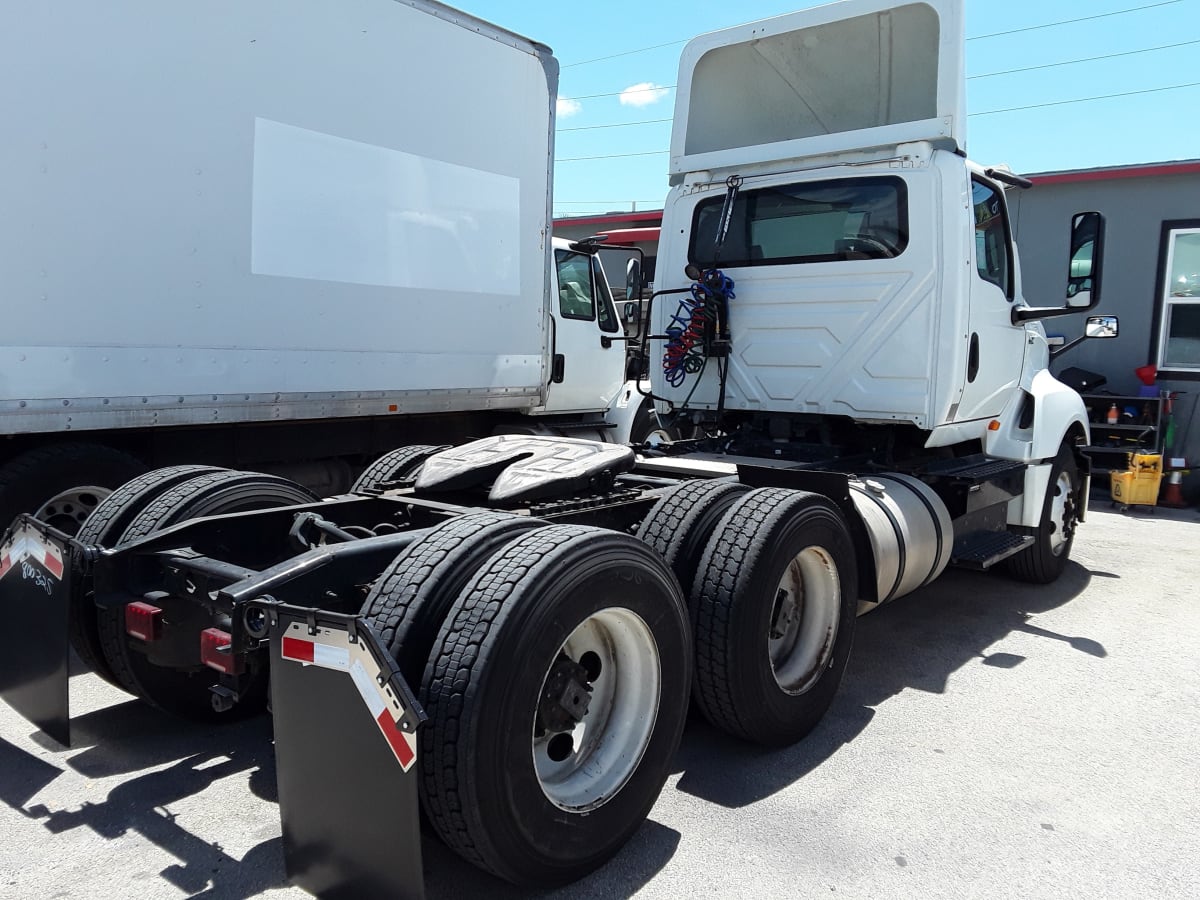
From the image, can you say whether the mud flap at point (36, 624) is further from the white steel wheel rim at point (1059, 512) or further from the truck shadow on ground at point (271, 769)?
the white steel wheel rim at point (1059, 512)

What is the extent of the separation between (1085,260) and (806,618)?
121 inches

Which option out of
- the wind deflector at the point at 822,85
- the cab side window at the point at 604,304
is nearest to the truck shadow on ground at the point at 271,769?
the wind deflector at the point at 822,85

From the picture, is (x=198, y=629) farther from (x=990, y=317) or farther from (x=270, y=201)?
(x=990, y=317)

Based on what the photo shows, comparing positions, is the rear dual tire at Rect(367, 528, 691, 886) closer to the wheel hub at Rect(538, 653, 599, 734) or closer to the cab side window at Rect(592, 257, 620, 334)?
the wheel hub at Rect(538, 653, 599, 734)

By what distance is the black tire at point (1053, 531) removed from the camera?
20.5 ft

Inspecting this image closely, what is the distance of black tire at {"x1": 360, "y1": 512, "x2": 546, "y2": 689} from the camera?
249 centimetres

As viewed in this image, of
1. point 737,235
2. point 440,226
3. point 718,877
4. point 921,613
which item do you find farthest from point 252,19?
point 921,613

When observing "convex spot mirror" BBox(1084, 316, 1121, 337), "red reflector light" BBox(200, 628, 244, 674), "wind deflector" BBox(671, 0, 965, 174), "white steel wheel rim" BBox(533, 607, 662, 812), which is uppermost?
"wind deflector" BBox(671, 0, 965, 174)

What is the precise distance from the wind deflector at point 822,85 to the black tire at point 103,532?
3.77m

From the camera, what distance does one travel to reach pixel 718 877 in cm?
278

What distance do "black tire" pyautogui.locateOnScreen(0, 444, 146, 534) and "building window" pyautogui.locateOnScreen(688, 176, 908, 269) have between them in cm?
356

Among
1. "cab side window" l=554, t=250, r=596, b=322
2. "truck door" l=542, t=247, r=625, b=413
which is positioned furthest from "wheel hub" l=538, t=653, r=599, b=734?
"cab side window" l=554, t=250, r=596, b=322

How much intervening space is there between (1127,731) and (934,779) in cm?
111

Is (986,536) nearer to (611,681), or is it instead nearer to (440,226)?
(611,681)
